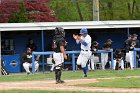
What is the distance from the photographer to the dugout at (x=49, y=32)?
25.7 m

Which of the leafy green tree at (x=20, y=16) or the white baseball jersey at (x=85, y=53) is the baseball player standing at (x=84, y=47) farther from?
the leafy green tree at (x=20, y=16)

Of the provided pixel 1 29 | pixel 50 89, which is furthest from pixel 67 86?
pixel 1 29

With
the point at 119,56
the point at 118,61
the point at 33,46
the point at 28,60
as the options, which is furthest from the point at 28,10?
the point at 118,61

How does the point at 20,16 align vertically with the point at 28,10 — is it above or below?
below

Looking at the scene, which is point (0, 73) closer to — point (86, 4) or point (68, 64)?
point (68, 64)

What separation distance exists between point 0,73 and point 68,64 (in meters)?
3.83

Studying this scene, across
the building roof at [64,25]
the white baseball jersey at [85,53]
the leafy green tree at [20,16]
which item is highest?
the leafy green tree at [20,16]

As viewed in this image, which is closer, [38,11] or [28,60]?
[28,60]

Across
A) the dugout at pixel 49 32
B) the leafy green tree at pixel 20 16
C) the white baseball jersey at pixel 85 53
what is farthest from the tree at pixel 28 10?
the white baseball jersey at pixel 85 53

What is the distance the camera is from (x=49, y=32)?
1108 inches

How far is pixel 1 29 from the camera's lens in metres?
25.3

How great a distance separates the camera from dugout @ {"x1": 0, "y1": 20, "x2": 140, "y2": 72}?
25734 mm

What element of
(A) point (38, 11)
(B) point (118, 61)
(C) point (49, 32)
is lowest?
(B) point (118, 61)

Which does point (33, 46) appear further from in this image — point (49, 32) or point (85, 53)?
point (85, 53)
